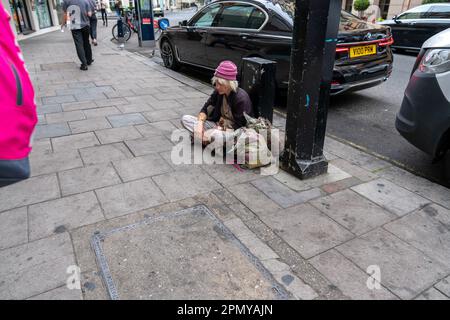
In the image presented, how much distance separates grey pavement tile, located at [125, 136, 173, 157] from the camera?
13.2ft

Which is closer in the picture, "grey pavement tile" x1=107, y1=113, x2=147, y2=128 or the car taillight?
"grey pavement tile" x1=107, y1=113, x2=147, y2=128

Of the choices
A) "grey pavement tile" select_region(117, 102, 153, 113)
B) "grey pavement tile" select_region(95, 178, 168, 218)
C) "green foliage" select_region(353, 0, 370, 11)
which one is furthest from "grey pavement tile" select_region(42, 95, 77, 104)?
"green foliage" select_region(353, 0, 370, 11)

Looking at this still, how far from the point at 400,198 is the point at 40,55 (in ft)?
35.0

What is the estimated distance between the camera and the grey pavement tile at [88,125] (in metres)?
4.62

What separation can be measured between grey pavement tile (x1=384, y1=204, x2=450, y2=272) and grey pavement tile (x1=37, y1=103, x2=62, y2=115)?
16.1ft

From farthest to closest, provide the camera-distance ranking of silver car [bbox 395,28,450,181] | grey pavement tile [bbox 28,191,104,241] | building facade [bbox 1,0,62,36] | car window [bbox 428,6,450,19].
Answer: building facade [bbox 1,0,62,36]
car window [bbox 428,6,450,19]
silver car [bbox 395,28,450,181]
grey pavement tile [bbox 28,191,104,241]

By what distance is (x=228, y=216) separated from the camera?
285 cm

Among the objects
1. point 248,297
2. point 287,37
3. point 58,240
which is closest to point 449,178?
point 248,297

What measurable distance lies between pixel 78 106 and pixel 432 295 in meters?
5.32

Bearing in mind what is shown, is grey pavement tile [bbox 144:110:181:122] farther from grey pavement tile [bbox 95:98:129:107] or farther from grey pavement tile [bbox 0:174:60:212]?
grey pavement tile [bbox 0:174:60:212]

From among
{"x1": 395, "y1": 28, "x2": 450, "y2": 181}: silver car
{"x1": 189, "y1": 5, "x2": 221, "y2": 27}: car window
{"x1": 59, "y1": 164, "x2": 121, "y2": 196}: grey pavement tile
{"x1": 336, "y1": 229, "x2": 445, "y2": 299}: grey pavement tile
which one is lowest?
{"x1": 336, "y1": 229, "x2": 445, "y2": 299}: grey pavement tile

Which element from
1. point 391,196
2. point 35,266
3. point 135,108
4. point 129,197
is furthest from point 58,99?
point 391,196
